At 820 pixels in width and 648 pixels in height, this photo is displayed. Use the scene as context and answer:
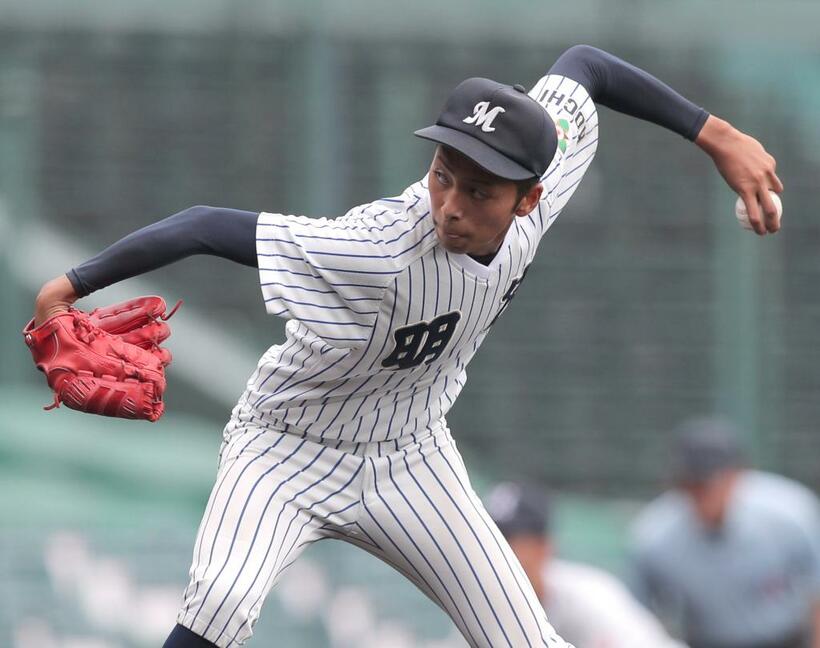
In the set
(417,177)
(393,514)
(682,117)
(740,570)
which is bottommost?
(740,570)

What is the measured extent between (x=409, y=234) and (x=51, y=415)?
463 cm

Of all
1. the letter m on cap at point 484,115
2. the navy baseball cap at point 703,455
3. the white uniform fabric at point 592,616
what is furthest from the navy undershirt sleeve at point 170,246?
the navy baseball cap at point 703,455

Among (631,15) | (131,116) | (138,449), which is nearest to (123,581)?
(138,449)

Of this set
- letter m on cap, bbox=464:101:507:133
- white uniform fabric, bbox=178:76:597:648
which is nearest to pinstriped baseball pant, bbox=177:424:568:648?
white uniform fabric, bbox=178:76:597:648

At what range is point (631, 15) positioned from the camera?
7.98 m

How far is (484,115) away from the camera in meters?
3.08

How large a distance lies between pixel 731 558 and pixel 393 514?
2.51 metres

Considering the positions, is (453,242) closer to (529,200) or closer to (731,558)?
(529,200)

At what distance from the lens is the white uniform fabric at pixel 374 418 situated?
3.18 m

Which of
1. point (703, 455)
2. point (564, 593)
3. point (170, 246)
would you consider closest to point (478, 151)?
point (170, 246)

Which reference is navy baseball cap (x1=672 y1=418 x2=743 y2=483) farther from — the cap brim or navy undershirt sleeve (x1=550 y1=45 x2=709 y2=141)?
the cap brim

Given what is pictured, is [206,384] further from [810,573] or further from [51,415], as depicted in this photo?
[810,573]

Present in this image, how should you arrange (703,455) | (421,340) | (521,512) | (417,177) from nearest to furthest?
(421,340) < (521,512) < (703,455) < (417,177)

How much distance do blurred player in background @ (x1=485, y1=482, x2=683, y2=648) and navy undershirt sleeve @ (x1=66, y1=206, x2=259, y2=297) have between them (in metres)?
1.60
